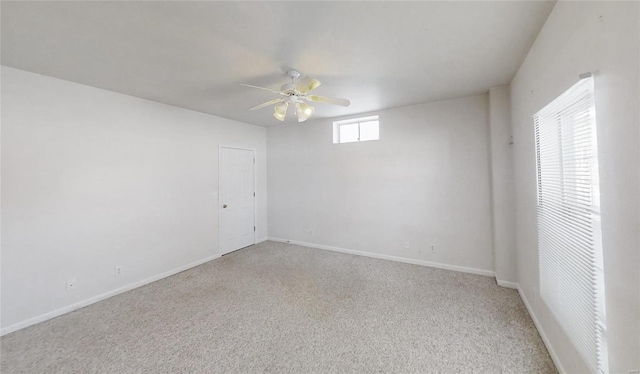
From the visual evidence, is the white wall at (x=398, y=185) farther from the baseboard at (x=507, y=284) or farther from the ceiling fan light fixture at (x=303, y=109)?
the ceiling fan light fixture at (x=303, y=109)

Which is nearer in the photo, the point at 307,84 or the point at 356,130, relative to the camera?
the point at 307,84

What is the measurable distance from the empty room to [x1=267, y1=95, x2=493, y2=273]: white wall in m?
0.04

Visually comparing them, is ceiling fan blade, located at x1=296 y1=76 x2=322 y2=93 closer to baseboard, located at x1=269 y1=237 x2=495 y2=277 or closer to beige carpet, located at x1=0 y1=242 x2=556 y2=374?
beige carpet, located at x1=0 y1=242 x2=556 y2=374

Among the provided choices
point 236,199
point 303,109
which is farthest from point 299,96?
point 236,199

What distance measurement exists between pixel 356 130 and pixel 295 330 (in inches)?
135

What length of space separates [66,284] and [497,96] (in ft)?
18.4

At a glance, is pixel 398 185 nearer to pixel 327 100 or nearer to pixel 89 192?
pixel 327 100

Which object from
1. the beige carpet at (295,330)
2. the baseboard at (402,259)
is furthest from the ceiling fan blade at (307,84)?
the baseboard at (402,259)

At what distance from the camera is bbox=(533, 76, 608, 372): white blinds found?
1.23 meters

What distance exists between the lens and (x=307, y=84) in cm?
212

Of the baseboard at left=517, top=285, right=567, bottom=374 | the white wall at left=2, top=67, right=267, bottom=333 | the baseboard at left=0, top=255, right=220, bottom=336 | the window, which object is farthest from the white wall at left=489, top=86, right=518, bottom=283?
the baseboard at left=0, top=255, right=220, bottom=336

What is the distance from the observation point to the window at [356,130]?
164 inches

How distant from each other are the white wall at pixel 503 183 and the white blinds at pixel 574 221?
1.07 metres

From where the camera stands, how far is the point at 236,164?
15.0ft
